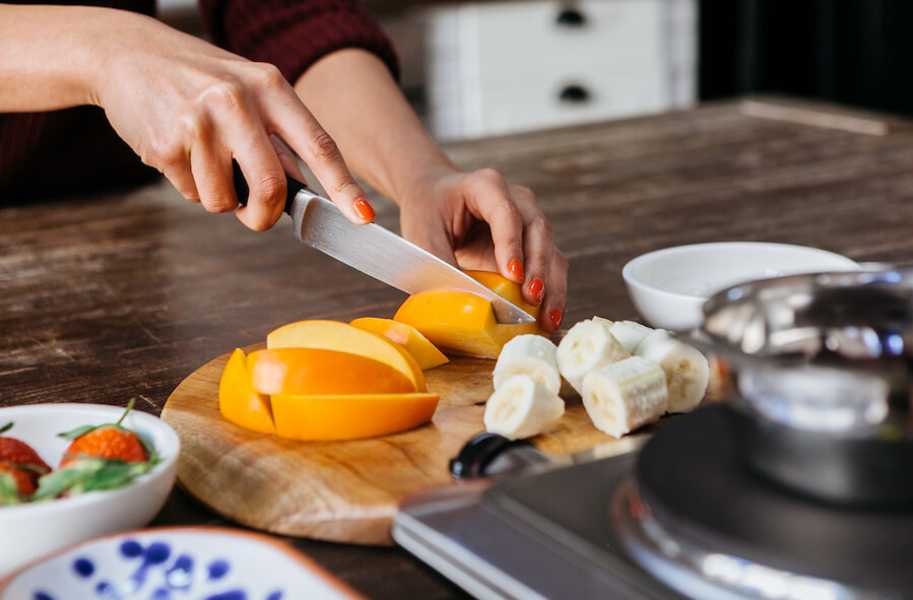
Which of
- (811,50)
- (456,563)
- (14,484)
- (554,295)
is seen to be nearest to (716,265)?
(554,295)

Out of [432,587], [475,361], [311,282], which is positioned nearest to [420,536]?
[432,587]

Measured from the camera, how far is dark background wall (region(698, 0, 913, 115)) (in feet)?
12.6

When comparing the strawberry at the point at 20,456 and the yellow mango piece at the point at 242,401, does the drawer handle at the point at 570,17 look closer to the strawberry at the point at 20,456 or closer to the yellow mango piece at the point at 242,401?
the yellow mango piece at the point at 242,401

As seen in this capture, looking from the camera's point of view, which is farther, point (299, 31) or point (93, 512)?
point (299, 31)

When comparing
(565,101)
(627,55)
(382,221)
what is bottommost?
(565,101)

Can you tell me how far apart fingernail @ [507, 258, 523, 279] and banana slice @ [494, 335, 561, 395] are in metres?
0.20

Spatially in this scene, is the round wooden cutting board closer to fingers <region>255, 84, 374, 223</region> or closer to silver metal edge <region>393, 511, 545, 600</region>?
silver metal edge <region>393, 511, 545, 600</region>

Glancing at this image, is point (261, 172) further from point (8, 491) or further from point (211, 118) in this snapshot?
point (8, 491)

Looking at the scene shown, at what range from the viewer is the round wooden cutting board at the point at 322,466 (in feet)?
2.65

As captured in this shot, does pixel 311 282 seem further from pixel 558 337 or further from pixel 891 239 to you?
pixel 891 239

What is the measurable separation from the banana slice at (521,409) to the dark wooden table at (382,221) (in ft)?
0.53

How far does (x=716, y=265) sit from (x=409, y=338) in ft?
1.16

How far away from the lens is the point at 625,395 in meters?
0.91

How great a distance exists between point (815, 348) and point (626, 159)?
1.33m
